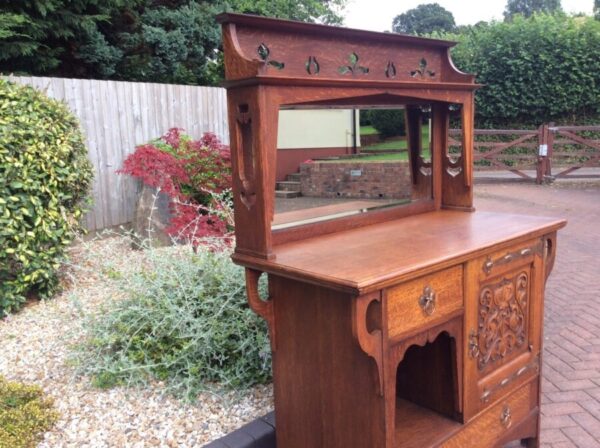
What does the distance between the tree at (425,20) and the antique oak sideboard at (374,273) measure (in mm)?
43497

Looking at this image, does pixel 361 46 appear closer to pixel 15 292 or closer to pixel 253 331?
pixel 253 331

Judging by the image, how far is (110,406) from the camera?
2627mm

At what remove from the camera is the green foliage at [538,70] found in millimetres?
13992

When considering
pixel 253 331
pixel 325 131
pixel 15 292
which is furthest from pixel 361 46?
pixel 15 292

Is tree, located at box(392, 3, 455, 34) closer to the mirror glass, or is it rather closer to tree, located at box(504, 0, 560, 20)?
tree, located at box(504, 0, 560, 20)

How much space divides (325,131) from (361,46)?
389 mm

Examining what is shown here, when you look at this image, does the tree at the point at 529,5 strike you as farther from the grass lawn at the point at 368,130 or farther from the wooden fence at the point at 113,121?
the grass lawn at the point at 368,130

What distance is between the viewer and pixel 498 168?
12.8 m

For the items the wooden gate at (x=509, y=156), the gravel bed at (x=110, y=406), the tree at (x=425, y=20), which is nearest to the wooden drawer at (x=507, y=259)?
the gravel bed at (x=110, y=406)

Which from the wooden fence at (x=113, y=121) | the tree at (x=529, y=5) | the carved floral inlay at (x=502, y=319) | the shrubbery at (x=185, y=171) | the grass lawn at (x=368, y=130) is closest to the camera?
the carved floral inlay at (x=502, y=319)

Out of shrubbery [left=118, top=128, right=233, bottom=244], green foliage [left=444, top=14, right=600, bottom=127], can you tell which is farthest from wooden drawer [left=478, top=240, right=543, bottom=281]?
green foliage [left=444, top=14, right=600, bottom=127]

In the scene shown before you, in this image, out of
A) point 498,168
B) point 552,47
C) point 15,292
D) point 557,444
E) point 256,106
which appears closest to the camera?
point 256,106

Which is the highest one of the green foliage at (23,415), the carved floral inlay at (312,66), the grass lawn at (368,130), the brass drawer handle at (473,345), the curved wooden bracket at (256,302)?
the carved floral inlay at (312,66)

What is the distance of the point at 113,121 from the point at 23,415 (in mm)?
4682
